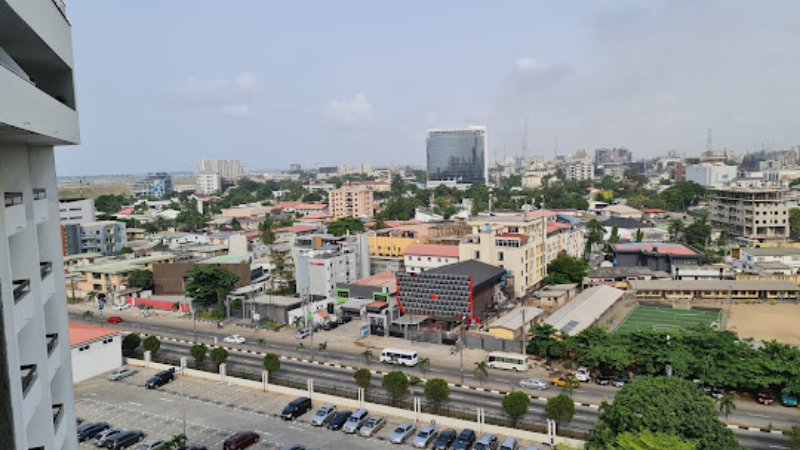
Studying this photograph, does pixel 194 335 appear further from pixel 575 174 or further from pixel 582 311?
pixel 575 174

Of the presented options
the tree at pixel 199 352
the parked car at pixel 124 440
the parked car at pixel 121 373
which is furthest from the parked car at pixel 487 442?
the parked car at pixel 121 373

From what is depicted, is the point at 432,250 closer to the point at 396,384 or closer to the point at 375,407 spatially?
the point at 396,384

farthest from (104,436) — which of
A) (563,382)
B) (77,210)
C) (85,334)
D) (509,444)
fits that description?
(77,210)

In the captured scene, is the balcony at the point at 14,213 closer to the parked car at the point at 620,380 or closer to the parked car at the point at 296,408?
the parked car at the point at 296,408

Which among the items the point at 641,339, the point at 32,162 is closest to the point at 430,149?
the point at 641,339

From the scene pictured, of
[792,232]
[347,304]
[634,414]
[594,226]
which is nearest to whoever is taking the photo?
[634,414]

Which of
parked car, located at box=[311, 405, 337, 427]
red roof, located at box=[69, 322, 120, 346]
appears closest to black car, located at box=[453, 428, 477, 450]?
parked car, located at box=[311, 405, 337, 427]
